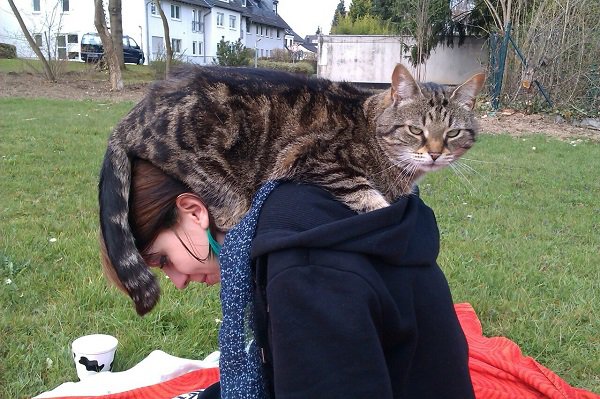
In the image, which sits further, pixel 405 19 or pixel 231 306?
pixel 405 19

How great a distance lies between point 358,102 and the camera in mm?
2195

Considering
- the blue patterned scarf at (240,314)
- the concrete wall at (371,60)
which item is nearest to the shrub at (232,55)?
the concrete wall at (371,60)

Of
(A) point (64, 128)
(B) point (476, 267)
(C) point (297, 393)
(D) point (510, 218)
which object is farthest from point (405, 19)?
(C) point (297, 393)

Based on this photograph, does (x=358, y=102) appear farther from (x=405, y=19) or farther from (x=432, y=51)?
(x=432, y=51)

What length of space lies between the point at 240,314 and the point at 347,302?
335 millimetres

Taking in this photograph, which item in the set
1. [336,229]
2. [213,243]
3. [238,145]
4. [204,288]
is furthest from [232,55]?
[336,229]

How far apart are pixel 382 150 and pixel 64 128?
714 centimetres

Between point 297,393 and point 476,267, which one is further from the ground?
point 297,393

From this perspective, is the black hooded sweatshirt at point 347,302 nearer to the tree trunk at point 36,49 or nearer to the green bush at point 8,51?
the tree trunk at point 36,49

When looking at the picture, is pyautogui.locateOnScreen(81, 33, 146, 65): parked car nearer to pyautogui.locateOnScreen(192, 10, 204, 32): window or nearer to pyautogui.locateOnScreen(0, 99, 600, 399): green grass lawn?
pyautogui.locateOnScreen(192, 10, 204, 32): window

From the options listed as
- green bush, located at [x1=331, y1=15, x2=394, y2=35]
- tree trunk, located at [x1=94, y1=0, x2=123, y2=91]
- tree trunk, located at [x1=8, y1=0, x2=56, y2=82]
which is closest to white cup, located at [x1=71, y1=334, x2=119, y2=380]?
tree trunk, located at [x1=94, y1=0, x2=123, y2=91]

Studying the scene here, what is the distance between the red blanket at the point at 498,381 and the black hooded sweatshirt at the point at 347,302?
1.21 meters

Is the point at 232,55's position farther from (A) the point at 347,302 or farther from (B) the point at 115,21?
(A) the point at 347,302

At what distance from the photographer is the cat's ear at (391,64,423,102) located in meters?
2.38
